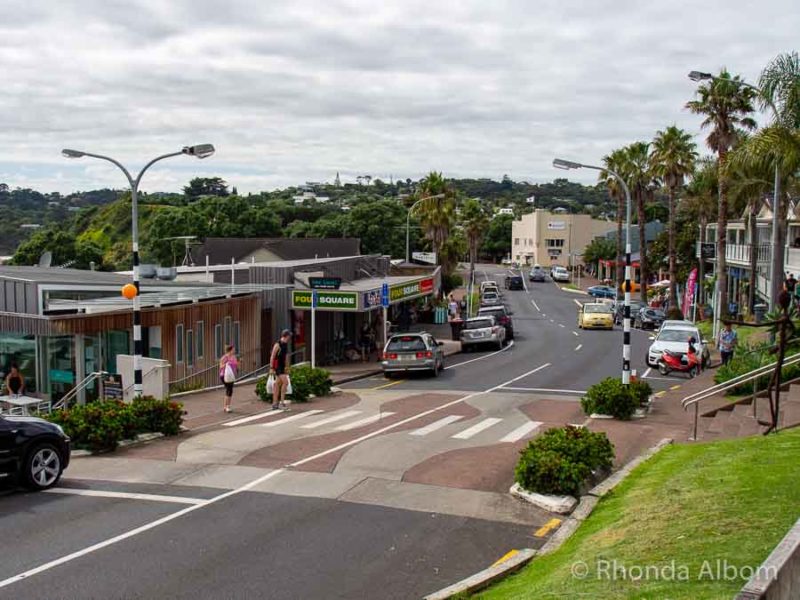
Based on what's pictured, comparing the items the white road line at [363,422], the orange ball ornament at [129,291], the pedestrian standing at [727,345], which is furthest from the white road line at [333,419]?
→ the pedestrian standing at [727,345]

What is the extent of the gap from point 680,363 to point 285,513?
20.4 meters

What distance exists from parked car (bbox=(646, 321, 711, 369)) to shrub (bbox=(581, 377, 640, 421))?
10.9 metres

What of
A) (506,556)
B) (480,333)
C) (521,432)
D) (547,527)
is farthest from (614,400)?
(480,333)

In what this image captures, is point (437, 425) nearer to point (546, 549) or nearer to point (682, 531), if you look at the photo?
point (546, 549)

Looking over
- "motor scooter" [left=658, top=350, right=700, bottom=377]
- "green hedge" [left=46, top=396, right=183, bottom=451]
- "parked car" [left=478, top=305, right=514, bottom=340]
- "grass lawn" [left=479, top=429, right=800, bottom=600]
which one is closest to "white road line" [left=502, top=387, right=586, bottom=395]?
"motor scooter" [left=658, top=350, right=700, bottom=377]

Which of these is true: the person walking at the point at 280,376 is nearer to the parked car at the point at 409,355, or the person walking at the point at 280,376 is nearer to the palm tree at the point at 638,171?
the parked car at the point at 409,355

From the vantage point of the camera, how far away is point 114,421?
49.8 feet

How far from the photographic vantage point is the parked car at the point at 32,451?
1174 centimetres

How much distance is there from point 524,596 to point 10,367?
64.6 feet

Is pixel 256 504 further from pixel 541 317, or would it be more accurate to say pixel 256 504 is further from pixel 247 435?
pixel 541 317

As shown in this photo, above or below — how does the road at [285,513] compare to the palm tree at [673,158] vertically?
below

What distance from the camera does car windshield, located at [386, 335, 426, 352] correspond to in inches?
1143

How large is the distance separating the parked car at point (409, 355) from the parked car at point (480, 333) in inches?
388

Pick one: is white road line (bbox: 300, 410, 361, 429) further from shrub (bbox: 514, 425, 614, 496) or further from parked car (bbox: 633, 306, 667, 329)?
parked car (bbox: 633, 306, 667, 329)
